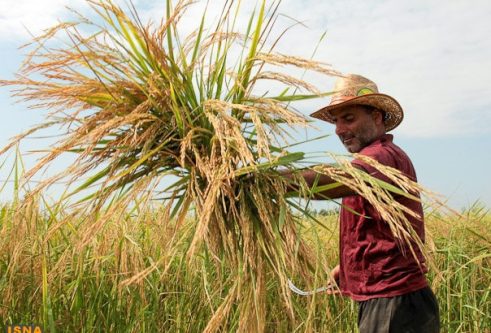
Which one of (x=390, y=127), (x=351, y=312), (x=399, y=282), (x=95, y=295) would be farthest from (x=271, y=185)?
(x=351, y=312)

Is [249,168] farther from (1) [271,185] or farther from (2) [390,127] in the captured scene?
(2) [390,127]

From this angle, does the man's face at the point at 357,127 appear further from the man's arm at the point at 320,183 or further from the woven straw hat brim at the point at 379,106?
the man's arm at the point at 320,183

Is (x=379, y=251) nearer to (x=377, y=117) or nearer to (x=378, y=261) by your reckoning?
(x=378, y=261)

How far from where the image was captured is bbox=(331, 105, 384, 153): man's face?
8.96 feet

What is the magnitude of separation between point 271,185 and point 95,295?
5.65ft

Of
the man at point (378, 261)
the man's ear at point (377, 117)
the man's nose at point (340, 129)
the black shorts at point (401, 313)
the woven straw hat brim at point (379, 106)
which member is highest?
the woven straw hat brim at point (379, 106)

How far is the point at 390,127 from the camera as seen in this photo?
10.1ft

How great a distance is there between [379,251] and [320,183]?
72cm

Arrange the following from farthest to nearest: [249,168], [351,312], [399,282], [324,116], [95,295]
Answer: [351,312] < [95,295] < [324,116] < [399,282] < [249,168]

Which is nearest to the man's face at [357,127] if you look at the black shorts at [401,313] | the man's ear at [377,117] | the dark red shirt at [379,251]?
the man's ear at [377,117]

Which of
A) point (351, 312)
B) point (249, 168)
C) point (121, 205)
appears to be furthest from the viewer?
point (351, 312)

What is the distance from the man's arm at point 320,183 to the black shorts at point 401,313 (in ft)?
2.53

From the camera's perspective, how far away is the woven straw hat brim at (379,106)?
2.72 meters

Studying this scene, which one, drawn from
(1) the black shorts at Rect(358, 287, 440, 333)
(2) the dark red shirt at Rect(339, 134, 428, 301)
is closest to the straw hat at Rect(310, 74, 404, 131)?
(2) the dark red shirt at Rect(339, 134, 428, 301)
